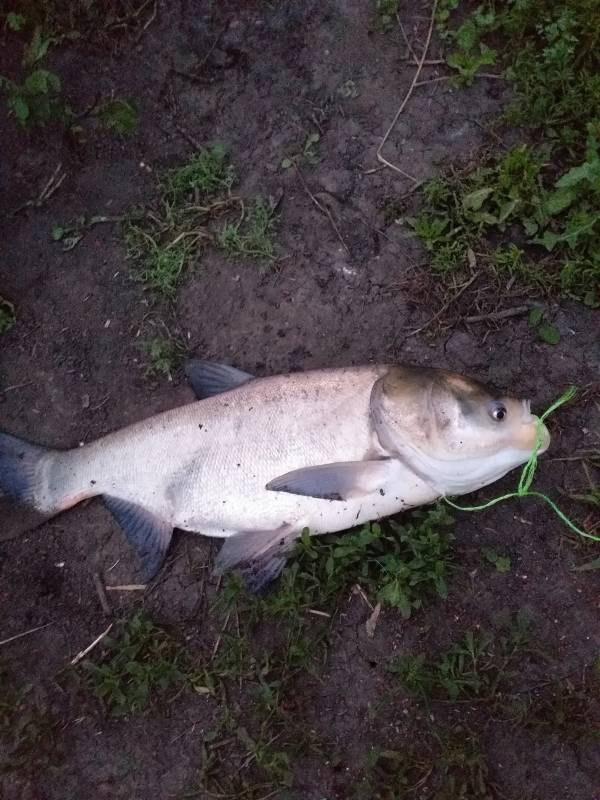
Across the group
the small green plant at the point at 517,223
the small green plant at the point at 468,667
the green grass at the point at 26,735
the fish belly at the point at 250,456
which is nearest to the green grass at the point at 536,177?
the small green plant at the point at 517,223

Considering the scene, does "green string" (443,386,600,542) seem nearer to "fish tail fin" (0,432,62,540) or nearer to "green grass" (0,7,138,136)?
"fish tail fin" (0,432,62,540)

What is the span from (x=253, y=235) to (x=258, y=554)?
176 centimetres

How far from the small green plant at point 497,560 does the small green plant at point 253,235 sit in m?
1.94

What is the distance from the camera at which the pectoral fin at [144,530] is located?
12.0ft

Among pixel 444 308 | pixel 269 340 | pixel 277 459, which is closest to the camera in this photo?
pixel 277 459

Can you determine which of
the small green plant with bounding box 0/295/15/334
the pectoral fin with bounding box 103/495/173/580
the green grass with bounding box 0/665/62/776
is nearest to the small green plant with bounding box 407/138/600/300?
the pectoral fin with bounding box 103/495/173/580

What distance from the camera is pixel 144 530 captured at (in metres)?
3.67

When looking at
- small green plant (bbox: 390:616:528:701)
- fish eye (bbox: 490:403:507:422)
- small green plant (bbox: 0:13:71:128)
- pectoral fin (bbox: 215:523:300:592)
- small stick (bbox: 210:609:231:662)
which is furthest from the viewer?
small green plant (bbox: 0:13:71:128)

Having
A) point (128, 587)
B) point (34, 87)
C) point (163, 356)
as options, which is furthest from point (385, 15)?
point (128, 587)

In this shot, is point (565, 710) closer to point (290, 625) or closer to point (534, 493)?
point (534, 493)

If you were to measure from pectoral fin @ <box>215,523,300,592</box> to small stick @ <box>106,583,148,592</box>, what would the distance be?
1.59 feet

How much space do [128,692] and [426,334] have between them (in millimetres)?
2373

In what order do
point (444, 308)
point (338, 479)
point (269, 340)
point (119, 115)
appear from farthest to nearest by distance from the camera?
point (119, 115) → point (269, 340) → point (444, 308) → point (338, 479)

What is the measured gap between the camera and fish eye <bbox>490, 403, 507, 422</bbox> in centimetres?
316
